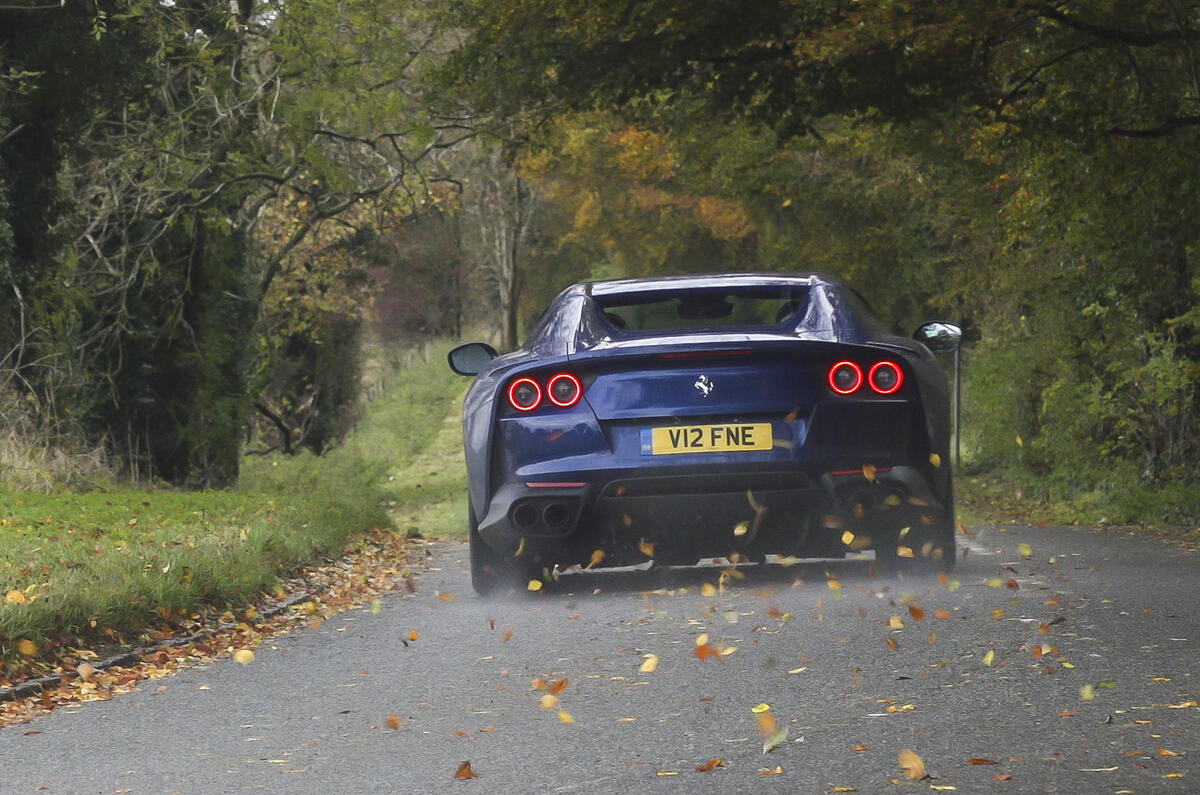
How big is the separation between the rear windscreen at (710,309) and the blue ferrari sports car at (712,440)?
0.12 meters

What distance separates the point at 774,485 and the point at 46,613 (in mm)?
3451

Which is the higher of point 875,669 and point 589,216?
point 589,216

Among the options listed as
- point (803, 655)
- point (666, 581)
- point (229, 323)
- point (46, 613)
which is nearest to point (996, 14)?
point (666, 581)

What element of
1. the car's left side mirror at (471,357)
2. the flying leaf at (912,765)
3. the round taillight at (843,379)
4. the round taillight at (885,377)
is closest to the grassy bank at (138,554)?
the car's left side mirror at (471,357)

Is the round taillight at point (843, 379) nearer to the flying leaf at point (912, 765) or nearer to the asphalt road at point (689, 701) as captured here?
the asphalt road at point (689, 701)

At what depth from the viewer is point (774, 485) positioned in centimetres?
841

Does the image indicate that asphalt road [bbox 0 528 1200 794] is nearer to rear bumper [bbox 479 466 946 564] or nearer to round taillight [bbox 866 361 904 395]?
rear bumper [bbox 479 466 946 564]

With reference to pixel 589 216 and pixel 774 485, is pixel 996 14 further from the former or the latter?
pixel 589 216

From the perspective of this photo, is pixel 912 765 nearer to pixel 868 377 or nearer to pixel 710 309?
pixel 868 377

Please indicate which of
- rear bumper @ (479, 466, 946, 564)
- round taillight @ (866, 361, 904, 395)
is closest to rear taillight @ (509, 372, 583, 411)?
rear bumper @ (479, 466, 946, 564)

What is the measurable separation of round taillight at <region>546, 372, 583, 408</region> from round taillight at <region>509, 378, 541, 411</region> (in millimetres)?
61

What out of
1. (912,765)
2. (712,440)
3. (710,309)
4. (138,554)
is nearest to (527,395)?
(712,440)

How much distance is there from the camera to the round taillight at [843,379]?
8.52 m

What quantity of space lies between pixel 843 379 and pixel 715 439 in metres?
0.69
